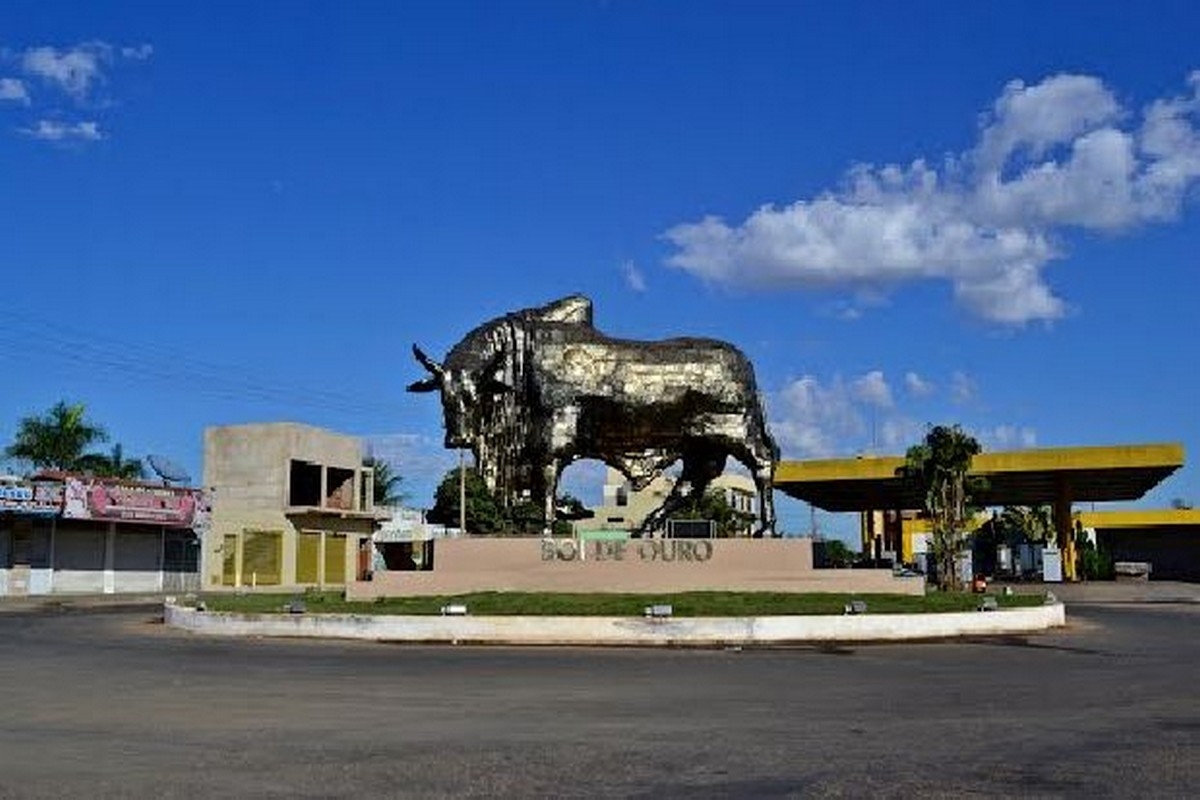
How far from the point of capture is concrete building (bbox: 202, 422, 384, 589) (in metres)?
55.6

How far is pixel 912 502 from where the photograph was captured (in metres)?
65.1

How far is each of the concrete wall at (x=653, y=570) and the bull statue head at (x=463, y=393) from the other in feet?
7.36

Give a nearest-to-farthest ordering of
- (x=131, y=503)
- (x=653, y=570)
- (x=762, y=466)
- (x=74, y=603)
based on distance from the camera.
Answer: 1. (x=653, y=570)
2. (x=762, y=466)
3. (x=74, y=603)
4. (x=131, y=503)

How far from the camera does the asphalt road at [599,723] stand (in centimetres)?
859

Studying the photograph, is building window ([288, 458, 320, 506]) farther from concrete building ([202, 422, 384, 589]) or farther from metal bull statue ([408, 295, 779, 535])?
metal bull statue ([408, 295, 779, 535])

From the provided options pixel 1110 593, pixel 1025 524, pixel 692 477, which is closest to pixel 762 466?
pixel 692 477

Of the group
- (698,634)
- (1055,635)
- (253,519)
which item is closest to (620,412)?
(698,634)

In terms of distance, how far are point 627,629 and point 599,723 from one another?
10718 millimetres

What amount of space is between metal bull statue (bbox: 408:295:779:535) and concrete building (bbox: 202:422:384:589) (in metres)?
30.5

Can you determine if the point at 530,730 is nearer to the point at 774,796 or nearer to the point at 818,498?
the point at 774,796

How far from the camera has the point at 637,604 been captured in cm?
2436

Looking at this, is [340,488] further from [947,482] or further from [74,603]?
[947,482]

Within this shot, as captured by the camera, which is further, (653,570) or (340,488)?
(340,488)

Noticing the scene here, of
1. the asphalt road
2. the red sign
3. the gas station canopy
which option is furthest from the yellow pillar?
the red sign
